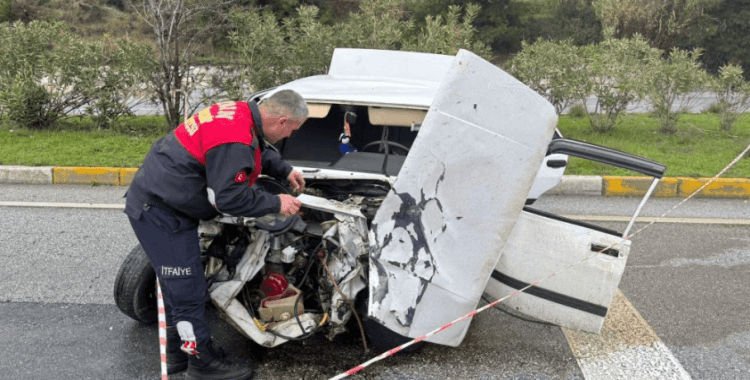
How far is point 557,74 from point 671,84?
1637 millimetres

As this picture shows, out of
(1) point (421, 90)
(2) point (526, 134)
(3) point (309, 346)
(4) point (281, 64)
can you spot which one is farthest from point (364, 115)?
(4) point (281, 64)

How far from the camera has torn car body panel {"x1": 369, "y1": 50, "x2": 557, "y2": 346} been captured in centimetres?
274

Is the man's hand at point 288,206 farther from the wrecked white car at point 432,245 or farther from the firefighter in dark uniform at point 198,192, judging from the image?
the wrecked white car at point 432,245

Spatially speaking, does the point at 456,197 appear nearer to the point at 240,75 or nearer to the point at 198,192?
the point at 198,192

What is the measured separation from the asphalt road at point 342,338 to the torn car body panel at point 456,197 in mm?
486

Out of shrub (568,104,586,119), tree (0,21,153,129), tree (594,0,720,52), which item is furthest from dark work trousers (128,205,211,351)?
tree (594,0,720,52)

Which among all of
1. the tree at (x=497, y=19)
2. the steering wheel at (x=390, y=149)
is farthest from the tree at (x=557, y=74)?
the tree at (x=497, y=19)

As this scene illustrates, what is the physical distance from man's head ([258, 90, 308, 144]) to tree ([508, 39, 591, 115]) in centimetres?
715

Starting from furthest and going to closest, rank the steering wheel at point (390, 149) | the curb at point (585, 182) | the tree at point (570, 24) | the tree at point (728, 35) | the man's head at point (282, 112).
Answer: the tree at point (570, 24) < the tree at point (728, 35) < the curb at point (585, 182) < the steering wheel at point (390, 149) < the man's head at point (282, 112)

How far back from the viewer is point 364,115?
554 centimetres

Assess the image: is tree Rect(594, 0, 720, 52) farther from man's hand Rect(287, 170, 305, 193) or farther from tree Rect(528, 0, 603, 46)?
man's hand Rect(287, 170, 305, 193)

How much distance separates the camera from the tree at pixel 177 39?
8.82 metres

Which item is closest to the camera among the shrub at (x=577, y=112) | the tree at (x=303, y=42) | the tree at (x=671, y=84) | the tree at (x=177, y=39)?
the tree at (x=177, y=39)

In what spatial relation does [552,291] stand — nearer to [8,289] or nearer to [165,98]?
[8,289]
